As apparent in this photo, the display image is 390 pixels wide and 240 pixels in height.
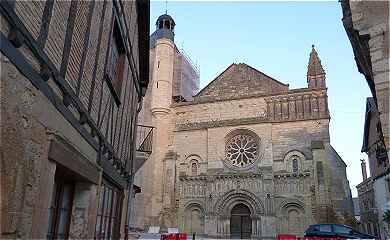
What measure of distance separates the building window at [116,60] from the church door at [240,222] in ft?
51.3

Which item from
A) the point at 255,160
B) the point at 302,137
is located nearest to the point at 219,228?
the point at 255,160

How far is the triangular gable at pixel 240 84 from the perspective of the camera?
22453mm

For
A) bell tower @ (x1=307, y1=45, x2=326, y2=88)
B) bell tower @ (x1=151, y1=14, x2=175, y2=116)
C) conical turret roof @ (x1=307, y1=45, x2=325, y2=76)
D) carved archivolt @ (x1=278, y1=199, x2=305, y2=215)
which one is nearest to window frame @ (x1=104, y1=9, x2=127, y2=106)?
carved archivolt @ (x1=278, y1=199, x2=305, y2=215)

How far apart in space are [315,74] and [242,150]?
695 centimetres

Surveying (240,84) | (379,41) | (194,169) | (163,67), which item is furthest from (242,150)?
(379,41)

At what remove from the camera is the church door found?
19.3 m

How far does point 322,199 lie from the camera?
17703 millimetres

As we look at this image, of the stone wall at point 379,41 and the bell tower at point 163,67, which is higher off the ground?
the bell tower at point 163,67

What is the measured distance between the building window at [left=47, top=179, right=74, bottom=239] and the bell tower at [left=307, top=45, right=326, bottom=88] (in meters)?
19.9

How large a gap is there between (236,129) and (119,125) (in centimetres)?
1593

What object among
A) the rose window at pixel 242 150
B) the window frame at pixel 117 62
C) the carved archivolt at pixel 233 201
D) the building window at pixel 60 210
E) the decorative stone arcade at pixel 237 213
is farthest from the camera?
the rose window at pixel 242 150

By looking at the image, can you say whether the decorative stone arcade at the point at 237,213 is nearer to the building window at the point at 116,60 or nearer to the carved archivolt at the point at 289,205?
the carved archivolt at the point at 289,205

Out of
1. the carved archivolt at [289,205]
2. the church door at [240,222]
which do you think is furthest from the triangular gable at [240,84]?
the church door at [240,222]

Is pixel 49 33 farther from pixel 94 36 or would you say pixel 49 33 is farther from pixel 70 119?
pixel 94 36
